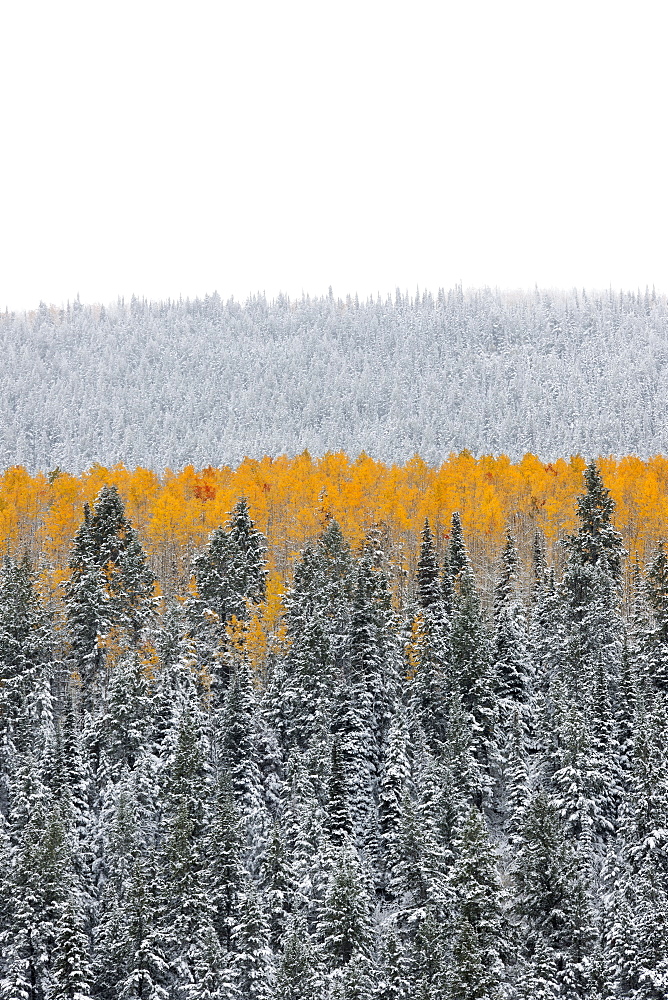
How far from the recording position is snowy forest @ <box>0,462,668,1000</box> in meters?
50.0

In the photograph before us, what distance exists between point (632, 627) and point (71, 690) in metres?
39.6

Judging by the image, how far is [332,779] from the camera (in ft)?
191

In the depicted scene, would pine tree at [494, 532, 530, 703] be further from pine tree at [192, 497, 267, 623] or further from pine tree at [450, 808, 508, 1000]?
pine tree at [192, 497, 267, 623]

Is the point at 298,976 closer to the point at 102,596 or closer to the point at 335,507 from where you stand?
the point at 102,596

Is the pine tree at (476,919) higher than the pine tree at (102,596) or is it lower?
lower

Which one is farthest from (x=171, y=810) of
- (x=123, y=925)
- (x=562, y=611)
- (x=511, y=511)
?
(x=511, y=511)

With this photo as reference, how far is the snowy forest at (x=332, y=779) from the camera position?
50.0 metres

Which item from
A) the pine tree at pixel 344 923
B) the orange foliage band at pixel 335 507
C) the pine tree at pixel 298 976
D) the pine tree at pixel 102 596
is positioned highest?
the orange foliage band at pixel 335 507

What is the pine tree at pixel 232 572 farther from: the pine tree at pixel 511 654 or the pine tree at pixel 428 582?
the pine tree at pixel 511 654

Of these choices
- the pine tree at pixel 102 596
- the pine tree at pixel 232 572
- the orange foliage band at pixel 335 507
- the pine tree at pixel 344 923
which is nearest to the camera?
the pine tree at pixel 344 923

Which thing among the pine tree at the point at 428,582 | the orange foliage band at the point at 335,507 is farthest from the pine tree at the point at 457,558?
the orange foliage band at the point at 335,507

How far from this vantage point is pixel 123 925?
172ft

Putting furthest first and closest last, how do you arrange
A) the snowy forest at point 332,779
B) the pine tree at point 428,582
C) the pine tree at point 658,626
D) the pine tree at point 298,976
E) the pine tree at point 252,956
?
the pine tree at point 428,582, the pine tree at point 658,626, the pine tree at point 252,956, the snowy forest at point 332,779, the pine tree at point 298,976

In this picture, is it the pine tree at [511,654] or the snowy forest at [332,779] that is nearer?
the snowy forest at [332,779]
